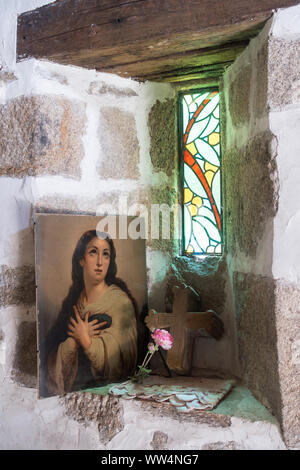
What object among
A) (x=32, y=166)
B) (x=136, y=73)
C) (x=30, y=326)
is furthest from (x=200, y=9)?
(x=30, y=326)

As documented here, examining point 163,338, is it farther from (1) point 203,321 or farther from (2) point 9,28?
(2) point 9,28

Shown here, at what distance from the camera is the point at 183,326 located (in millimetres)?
1596

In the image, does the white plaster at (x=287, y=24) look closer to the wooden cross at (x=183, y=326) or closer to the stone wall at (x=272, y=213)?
the stone wall at (x=272, y=213)

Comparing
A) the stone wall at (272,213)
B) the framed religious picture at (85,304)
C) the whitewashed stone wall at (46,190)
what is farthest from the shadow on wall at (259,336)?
the framed religious picture at (85,304)

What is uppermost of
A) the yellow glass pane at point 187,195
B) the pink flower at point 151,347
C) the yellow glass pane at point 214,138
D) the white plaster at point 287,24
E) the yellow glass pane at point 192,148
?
the white plaster at point 287,24

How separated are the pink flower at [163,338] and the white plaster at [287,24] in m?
0.93

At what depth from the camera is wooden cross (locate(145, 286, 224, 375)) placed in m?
1.59

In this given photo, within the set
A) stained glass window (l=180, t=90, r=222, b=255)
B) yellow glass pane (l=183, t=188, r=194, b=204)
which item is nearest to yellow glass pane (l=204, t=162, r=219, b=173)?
stained glass window (l=180, t=90, r=222, b=255)

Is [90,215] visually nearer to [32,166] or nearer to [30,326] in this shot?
[32,166]

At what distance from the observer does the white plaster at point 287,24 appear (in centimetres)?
123

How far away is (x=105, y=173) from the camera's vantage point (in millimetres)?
1642

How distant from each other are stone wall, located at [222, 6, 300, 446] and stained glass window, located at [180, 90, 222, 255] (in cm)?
25

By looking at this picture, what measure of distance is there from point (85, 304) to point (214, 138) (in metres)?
0.76

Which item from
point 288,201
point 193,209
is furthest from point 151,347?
point 288,201
